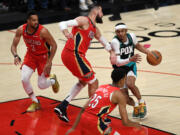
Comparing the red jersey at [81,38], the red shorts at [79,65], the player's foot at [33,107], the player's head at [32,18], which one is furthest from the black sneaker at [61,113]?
the player's head at [32,18]

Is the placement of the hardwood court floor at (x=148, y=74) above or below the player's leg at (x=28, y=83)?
below

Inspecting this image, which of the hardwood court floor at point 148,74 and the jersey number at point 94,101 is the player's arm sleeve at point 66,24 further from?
the hardwood court floor at point 148,74

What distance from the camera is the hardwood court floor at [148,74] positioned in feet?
23.3

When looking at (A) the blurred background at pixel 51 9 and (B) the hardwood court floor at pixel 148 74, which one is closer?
(B) the hardwood court floor at pixel 148 74

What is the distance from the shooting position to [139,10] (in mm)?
19141

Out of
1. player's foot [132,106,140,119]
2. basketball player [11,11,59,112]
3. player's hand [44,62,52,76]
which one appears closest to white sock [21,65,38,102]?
basketball player [11,11,59,112]

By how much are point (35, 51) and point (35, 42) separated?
0.18m

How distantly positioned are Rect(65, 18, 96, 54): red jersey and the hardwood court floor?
52.8 inches

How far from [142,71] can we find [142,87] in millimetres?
1314

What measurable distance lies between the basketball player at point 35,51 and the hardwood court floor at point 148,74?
91 cm

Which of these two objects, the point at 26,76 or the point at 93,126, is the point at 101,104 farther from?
the point at 26,76

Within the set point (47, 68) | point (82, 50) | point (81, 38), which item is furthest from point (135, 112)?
point (47, 68)

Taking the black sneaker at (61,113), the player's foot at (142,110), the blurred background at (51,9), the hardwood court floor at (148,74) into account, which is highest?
the blurred background at (51,9)

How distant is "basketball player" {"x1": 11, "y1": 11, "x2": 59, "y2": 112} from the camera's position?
6925mm
